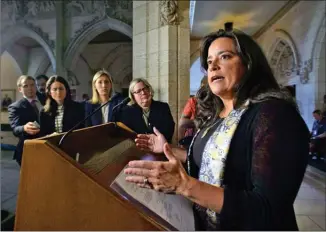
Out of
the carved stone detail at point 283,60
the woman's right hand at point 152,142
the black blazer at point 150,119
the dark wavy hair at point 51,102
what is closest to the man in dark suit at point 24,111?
the dark wavy hair at point 51,102

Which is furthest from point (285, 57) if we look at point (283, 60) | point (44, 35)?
point (44, 35)

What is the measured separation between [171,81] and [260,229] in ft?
9.00

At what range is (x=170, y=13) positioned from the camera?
3.23 meters

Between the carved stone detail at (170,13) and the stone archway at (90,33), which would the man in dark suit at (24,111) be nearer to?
the carved stone detail at (170,13)

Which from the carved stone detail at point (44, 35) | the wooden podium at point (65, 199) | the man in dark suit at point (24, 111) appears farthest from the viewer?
the carved stone detail at point (44, 35)

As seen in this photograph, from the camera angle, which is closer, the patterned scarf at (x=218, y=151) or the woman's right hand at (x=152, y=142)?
the patterned scarf at (x=218, y=151)

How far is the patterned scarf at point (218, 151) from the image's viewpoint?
27.8 inches

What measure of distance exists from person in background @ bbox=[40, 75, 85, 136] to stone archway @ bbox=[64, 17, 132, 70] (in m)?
5.96

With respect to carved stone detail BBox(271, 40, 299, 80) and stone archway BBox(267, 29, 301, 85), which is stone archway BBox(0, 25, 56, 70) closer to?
stone archway BBox(267, 29, 301, 85)

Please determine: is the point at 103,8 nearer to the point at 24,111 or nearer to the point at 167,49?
the point at 167,49

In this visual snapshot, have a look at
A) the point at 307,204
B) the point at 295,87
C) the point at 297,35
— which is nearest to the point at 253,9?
the point at 297,35

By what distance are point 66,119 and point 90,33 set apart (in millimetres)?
6572

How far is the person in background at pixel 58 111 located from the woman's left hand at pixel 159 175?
5.39 feet

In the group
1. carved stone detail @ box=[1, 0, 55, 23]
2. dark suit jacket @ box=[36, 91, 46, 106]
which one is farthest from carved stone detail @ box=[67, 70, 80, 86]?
dark suit jacket @ box=[36, 91, 46, 106]
